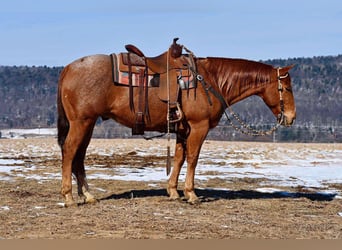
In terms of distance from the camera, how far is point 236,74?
11094 millimetres

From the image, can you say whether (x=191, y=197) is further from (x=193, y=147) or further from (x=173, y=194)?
(x=193, y=147)

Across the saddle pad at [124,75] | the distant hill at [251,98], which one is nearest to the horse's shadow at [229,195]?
the saddle pad at [124,75]

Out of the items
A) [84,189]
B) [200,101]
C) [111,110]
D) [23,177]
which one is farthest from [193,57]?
[23,177]

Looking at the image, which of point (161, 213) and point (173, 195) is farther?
point (173, 195)

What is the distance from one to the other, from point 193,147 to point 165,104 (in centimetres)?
87

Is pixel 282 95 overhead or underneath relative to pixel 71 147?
overhead

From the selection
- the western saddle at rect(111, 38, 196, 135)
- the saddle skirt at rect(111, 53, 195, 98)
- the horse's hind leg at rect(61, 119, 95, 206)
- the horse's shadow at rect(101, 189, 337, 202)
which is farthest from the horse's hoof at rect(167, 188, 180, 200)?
the horse's hind leg at rect(61, 119, 95, 206)

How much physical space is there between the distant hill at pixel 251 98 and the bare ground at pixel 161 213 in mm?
75395

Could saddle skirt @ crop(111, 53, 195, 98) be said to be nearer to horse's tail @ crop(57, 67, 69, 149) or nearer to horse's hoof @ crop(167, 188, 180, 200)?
horse's tail @ crop(57, 67, 69, 149)

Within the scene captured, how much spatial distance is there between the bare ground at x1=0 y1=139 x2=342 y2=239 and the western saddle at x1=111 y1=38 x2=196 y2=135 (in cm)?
152

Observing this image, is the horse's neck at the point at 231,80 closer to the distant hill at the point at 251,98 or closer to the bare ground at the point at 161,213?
the bare ground at the point at 161,213

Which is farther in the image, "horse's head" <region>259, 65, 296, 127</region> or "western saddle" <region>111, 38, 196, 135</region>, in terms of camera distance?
"horse's head" <region>259, 65, 296, 127</region>

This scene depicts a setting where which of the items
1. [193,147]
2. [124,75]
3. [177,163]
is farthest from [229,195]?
[124,75]

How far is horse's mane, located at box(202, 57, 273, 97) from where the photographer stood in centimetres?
1102
